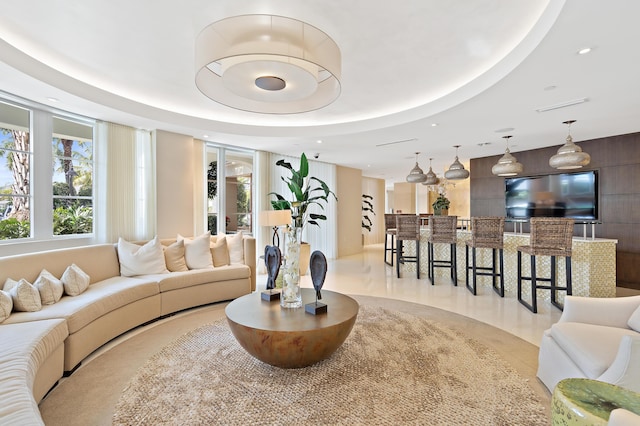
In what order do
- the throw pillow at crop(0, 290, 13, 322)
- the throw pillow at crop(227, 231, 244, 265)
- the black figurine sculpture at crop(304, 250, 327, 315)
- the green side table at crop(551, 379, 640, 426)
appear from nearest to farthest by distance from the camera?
the green side table at crop(551, 379, 640, 426) < the throw pillow at crop(0, 290, 13, 322) < the black figurine sculpture at crop(304, 250, 327, 315) < the throw pillow at crop(227, 231, 244, 265)

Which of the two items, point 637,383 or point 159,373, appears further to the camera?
point 159,373

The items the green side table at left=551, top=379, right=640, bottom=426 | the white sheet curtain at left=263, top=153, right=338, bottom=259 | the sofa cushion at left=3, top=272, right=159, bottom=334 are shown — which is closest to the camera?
the green side table at left=551, top=379, right=640, bottom=426

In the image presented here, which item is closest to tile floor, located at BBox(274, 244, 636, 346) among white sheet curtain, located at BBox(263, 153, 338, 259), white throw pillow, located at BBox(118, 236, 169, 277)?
white sheet curtain, located at BBox(263, 153, 338, 259)

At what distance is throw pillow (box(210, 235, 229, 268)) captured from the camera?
4801 mm

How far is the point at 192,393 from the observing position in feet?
7.45

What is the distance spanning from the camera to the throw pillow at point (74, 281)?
3.23m

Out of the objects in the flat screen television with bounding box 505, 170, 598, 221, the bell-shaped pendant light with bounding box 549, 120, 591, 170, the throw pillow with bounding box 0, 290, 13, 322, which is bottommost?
the throw pillow with bounding box 0, 290, 13, 322

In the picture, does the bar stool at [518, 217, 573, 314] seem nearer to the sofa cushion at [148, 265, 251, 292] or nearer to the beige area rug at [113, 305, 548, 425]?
the beige area rug at [113, 305, 548, 425]

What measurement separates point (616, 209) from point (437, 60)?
16.6 feet

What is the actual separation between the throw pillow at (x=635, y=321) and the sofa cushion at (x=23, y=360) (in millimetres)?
3620

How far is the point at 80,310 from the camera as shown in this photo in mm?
2771

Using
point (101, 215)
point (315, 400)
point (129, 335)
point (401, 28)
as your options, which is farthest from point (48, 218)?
point (401, 28)

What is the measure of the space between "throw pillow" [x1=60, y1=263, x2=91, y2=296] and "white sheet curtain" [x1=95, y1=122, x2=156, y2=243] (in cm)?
148

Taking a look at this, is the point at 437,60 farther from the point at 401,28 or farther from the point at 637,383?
the point at 637,383
